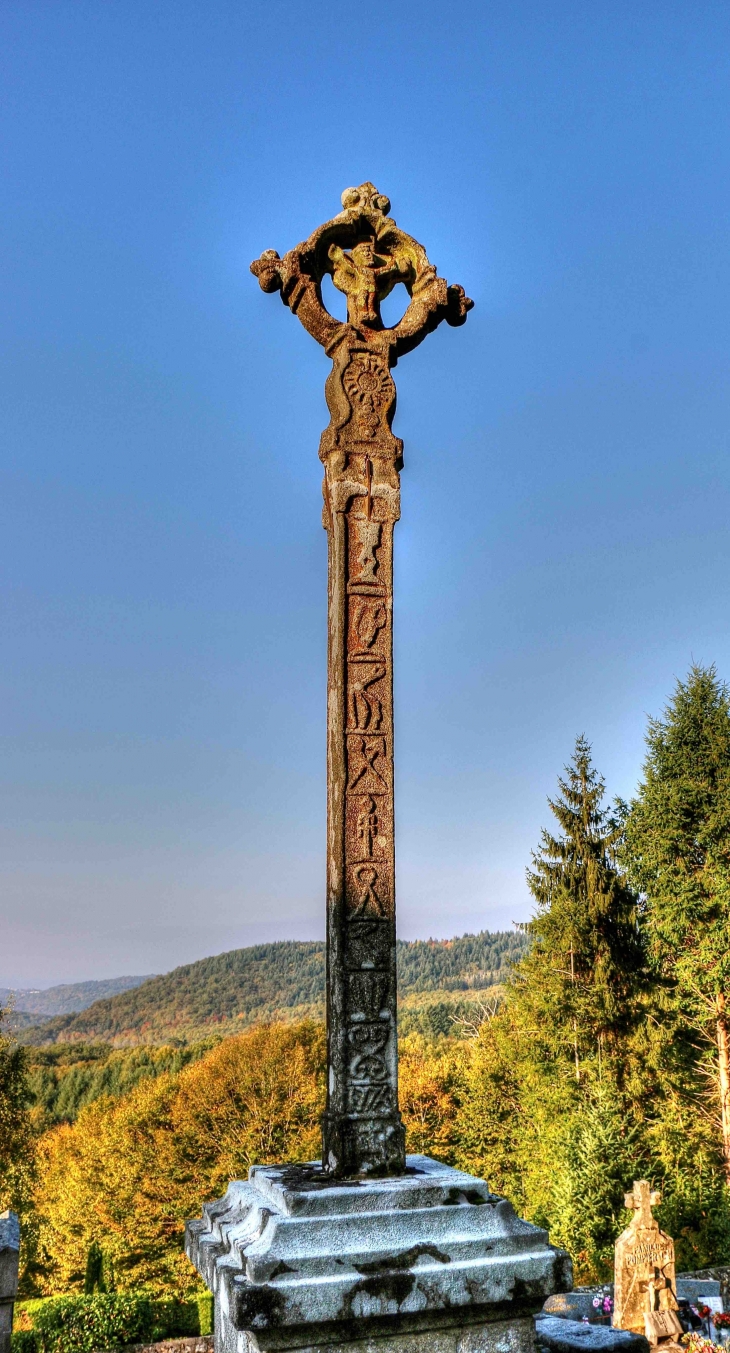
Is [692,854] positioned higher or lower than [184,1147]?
higher

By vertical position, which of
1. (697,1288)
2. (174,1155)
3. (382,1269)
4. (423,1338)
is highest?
(382,1269)

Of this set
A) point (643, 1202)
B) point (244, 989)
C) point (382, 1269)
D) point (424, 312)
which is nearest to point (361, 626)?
point (424, 312)

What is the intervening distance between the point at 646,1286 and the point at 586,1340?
11549mm

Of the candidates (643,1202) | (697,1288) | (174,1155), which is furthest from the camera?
(174,1155)

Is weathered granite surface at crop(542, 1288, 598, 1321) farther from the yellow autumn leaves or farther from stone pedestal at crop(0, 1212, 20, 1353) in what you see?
stone pedestal at crop(0, 1212, 20, 1353)

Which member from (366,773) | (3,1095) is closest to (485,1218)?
(366,773)

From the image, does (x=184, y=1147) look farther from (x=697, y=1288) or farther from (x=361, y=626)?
(x=361, y=626)

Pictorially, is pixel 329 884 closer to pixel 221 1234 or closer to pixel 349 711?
pixel 349 711

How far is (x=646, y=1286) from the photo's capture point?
1227 centimetres

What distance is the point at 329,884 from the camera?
10.9ft

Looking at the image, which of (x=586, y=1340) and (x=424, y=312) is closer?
(x=586, y=1340)

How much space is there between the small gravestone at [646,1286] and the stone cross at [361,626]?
11.7 metres

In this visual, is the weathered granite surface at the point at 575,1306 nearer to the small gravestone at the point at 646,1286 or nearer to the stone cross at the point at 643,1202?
the small gravestone at the point at 646,1286

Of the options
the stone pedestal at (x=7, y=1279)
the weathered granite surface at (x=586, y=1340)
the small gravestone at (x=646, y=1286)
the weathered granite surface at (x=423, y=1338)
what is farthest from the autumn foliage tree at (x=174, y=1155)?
the weathered granite surface at (x=423, y=1338)
